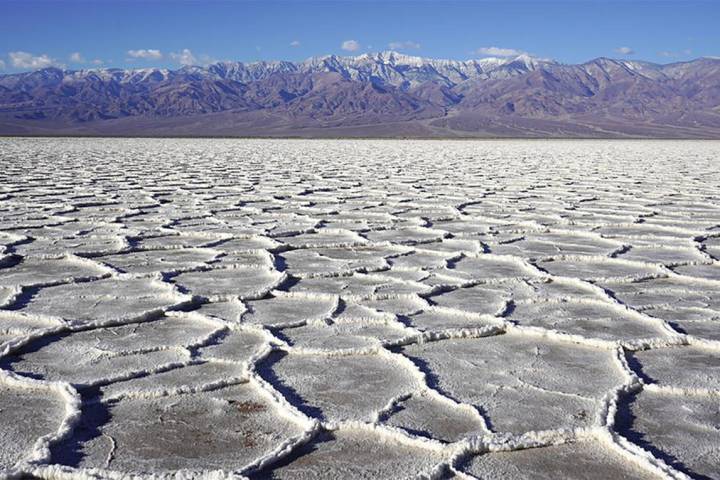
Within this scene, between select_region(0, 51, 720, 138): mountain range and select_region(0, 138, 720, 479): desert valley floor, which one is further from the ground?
select_region(0, 138, 720, 479): desert valley floor

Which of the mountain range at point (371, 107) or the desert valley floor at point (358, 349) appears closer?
the desert valley floor at point (358, 349)

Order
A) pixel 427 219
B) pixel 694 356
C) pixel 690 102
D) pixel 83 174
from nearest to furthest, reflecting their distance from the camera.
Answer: pixel 694 356
pixel 427 219
pixel 83 174
pixel 690 102

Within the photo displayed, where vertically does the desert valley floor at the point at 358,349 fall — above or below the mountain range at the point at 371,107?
above

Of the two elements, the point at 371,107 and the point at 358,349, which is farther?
the point at 371,107

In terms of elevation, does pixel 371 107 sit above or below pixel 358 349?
below

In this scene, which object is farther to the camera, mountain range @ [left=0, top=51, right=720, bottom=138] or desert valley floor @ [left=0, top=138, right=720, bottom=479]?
mountain range @ [left=0, top=51, right=720, bottom=138]

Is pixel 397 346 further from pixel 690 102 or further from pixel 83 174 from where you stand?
pixel 690 102

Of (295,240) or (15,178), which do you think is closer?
(295,240)

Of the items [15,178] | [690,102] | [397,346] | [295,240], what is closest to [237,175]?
[15,178]
